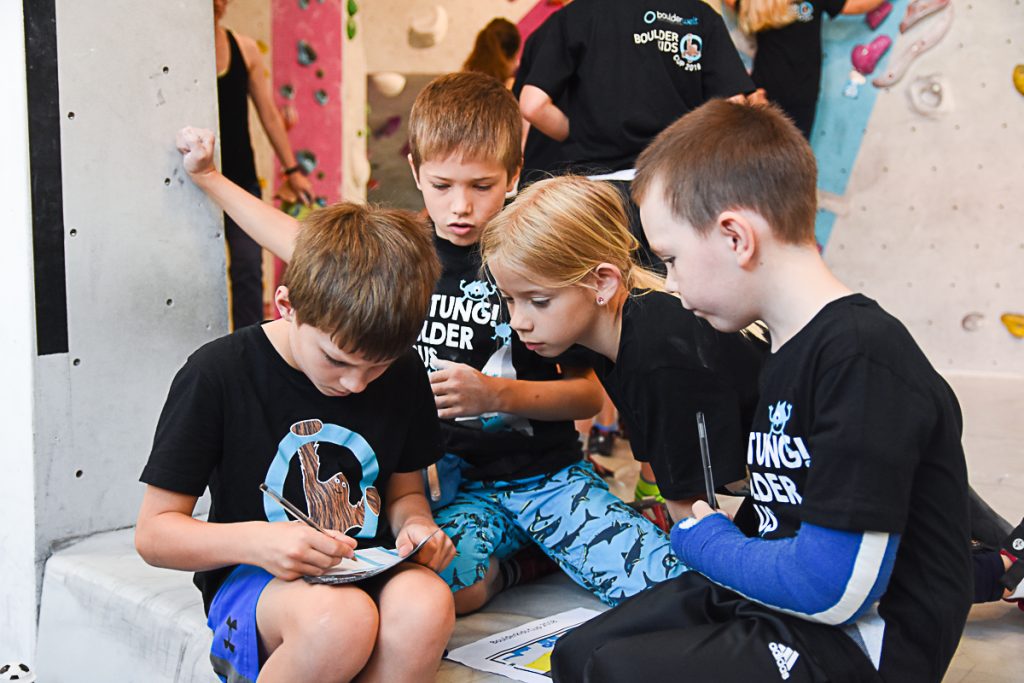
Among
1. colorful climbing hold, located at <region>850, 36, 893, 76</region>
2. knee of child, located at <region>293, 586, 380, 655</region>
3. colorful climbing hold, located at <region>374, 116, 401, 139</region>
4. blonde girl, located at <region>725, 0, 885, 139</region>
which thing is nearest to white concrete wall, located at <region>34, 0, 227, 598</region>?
knee of child, located at <region>293, 586, 380, 655</region>

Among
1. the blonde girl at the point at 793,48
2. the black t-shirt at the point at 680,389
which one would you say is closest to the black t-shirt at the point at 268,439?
the black t-shirt at the point at 680,389

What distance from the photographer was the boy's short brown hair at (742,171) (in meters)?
1.25

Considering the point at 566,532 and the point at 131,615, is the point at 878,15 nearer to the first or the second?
the point at 566,532

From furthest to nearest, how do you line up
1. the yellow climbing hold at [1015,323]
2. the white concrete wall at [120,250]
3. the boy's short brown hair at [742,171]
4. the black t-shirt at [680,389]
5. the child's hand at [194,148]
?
the yellow climbing hold at [1015,323] < the child's hand at [194,148] < the white concrete wall at [120,250] < the black t-shirt at [680,389] < the boy's short brown hair at [742,171]

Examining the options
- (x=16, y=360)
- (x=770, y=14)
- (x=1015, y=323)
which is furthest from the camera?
(x=770, y=14)

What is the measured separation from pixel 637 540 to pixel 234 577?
0.68 m

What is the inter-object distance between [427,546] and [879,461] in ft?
2.09

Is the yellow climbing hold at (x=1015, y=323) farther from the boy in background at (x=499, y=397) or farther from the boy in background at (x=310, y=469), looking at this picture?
the boy in background at (x=310, y=469)

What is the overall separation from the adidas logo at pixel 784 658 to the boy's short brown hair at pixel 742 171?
0.48 m

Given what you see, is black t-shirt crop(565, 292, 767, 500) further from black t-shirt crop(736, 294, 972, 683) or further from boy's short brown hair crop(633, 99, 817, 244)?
boy's short brown hair crop(633, 99, 817, 244)

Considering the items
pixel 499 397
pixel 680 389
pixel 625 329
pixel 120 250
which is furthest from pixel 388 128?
pixel 680 389

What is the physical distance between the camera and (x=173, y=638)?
66.5 inches

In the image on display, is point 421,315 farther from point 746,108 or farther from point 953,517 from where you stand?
point 953,517

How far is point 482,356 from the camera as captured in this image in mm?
1922
